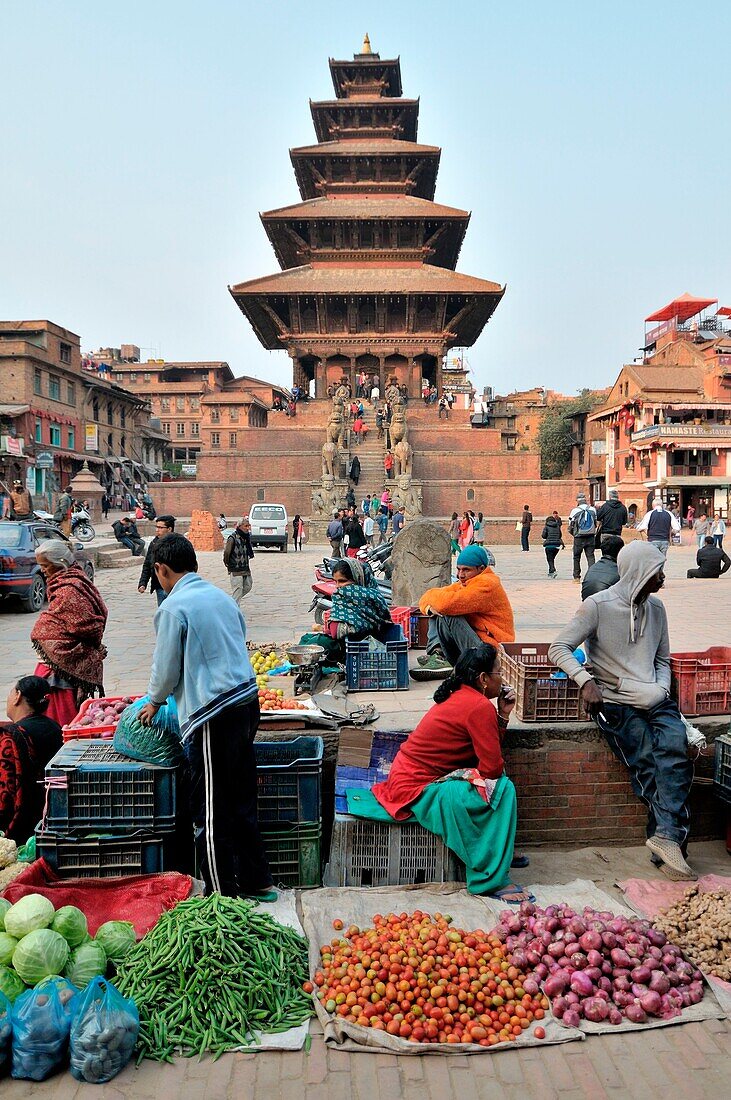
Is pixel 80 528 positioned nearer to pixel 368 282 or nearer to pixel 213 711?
pixel 213 711

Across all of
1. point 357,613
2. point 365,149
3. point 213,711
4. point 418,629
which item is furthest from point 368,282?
point 213,711

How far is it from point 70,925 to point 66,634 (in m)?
2.36

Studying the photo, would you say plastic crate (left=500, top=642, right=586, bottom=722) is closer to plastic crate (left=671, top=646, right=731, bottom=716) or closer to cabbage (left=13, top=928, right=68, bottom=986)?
plastic crate (left=671, top=646, right=731, bottom=716)

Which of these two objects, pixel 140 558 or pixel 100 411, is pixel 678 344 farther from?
pixel 140 558

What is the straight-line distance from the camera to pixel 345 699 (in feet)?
18.4

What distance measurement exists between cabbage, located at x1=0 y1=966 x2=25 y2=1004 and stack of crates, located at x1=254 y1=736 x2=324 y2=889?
48.1 inches

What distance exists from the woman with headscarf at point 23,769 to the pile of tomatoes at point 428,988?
186 cm

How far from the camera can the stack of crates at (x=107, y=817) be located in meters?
3.58

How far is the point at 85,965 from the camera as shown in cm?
309

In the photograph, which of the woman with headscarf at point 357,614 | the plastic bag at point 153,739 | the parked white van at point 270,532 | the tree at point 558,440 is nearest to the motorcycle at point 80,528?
the parked white van at point 270,532

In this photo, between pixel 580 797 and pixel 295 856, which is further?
pixel 580 797

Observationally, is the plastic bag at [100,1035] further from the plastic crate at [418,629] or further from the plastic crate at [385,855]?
the plastic crate at [418,629]

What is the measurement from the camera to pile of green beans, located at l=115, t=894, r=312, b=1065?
9.57 feet

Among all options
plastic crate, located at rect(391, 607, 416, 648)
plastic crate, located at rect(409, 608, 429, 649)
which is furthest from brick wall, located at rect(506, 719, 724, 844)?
plastic crate, located at rect(409, 608, 429, 649)
